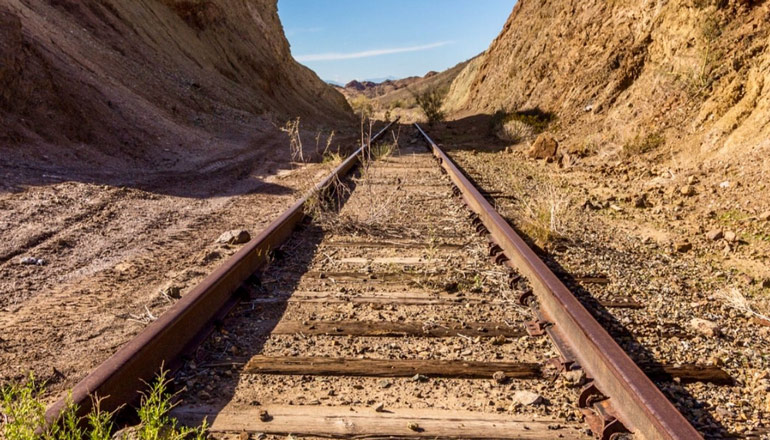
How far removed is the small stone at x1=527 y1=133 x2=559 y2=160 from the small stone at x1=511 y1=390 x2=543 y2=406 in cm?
997

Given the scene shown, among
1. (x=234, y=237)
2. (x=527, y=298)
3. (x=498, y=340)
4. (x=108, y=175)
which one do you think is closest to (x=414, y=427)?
(x=498, y=340)

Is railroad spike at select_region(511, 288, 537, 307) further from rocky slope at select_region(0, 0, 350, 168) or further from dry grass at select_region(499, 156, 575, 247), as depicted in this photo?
rocky slope at select_region(0, 0, 350, 168)

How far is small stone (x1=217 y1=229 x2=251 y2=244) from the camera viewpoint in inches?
208

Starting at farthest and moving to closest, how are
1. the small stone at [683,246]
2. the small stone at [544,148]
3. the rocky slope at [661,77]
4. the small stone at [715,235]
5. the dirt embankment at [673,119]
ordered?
the small stone at [544,148]
the rocky slope at [661,77]
the dirt embankment at [673,119]
the small stone at [715,235]
the small stone at [683,246]

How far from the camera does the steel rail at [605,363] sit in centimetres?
202

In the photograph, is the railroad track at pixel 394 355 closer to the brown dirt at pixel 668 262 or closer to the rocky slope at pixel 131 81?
the brown dirt at pixel 668 262

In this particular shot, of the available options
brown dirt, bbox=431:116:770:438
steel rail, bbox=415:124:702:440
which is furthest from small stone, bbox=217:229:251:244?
brown dirt, bbox=431:116:770:438

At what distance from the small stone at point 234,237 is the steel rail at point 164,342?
887 mm

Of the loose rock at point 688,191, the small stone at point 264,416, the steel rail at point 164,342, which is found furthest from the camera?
the loose rock at point 688,191

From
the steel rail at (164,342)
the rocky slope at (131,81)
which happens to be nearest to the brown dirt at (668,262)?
the steel rail at (164,342)

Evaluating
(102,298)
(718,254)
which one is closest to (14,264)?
(102,298)

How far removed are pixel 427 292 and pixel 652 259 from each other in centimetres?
233

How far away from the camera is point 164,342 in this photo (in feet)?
9.12

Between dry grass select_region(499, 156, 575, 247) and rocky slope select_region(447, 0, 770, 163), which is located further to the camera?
rocky slope select_region(447, 0, 770, 163)
